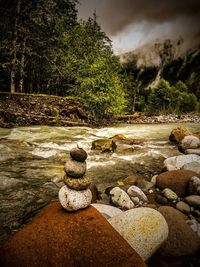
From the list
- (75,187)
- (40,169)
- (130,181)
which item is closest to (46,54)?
(40,169)

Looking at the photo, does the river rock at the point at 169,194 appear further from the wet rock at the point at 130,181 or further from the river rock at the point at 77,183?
the river rock at the point at 77,183

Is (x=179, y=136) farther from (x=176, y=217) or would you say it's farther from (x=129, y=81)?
(x=129, y=81)

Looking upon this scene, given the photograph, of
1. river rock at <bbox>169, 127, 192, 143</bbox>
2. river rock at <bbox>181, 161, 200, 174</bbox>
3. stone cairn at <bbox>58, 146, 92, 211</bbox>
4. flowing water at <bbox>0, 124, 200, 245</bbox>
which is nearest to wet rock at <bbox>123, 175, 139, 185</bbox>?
flowing water at <bbox>0, 124, 200, 245</bbox>

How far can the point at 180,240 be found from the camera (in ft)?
11.2

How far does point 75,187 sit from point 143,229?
3.56ft

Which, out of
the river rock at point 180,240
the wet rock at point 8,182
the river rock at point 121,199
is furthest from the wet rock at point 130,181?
the wet rock at point 8,182

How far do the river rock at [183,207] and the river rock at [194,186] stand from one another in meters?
0.58

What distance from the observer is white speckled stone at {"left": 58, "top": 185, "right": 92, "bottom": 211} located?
9.96 ft

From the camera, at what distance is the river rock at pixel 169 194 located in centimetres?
517

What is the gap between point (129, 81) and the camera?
173ft

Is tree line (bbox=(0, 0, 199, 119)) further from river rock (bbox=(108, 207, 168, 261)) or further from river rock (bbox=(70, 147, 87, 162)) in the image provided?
river rock (bbox=(108, 207, 168, 261))

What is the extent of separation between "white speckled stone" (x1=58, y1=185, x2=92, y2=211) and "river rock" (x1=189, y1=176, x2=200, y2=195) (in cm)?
302

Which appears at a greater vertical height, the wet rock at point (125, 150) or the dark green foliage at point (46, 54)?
the dark green foliage at point (46, 54)

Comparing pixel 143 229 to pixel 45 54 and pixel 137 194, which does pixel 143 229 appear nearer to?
pixel 137 194
